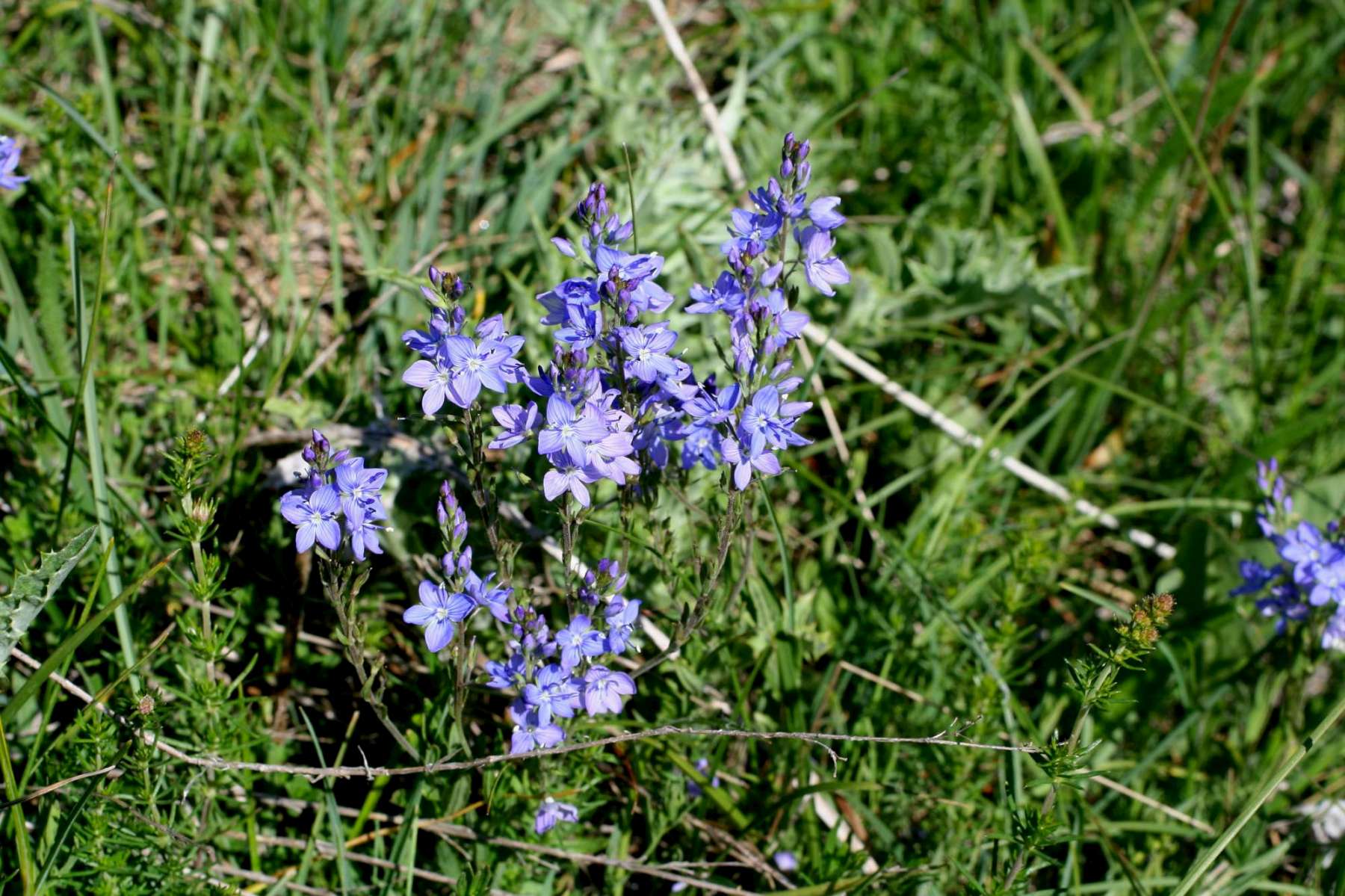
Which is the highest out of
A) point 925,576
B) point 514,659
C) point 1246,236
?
point 1246,236

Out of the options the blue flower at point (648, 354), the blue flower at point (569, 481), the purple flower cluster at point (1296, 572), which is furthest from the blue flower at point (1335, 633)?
the blue flower at point (569, 481)

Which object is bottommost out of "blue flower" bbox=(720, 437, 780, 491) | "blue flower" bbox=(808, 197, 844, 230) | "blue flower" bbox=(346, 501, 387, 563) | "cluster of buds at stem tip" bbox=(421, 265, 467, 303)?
"blue flower" bbox=(346, 501, 387, 563)

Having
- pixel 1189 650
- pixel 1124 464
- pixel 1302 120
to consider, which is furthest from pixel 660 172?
pixel 1302 120

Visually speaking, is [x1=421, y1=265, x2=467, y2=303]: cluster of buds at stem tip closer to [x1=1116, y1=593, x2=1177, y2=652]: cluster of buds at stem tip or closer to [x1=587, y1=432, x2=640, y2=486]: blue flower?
[x1=587, y1=432, x2=640, y2=486]: blue flower

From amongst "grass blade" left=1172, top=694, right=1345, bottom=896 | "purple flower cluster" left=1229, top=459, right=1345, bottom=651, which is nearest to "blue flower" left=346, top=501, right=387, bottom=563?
"grass blade" left=1172, top=694, right=1345, bottom=896

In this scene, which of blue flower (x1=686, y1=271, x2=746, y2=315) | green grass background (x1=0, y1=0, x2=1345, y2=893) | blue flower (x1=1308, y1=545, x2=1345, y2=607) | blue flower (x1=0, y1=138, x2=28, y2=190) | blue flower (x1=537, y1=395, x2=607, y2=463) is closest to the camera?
blue flower (x1=537, y1=395, x2=607, y2=463)

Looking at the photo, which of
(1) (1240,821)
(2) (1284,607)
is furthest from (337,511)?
(2) (1284,607)

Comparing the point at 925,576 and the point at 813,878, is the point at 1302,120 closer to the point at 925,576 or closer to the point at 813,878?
the point at 925,576
